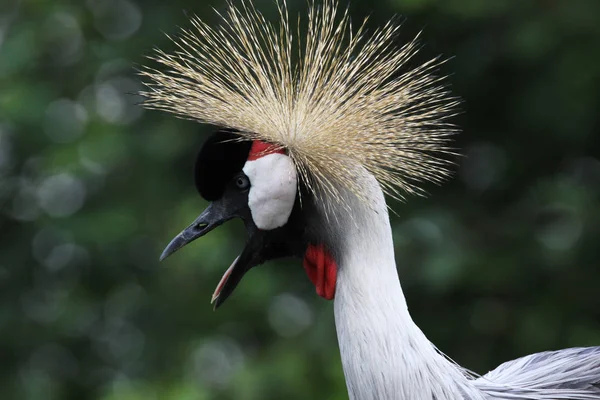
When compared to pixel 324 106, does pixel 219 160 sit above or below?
below

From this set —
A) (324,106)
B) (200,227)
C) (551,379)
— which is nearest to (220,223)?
(200,227)

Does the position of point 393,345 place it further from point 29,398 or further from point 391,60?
→ point 29,398

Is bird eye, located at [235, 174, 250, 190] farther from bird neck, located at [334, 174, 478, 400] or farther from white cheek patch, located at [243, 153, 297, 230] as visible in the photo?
bird neck, located at [334, 174, 478, 400]

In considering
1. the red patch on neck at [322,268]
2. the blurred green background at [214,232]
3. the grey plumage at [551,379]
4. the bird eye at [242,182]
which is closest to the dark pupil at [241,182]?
the bird eye at [242,182]

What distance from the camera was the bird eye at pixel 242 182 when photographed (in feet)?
5.47

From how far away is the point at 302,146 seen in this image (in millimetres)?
1641

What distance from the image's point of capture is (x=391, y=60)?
1.75m

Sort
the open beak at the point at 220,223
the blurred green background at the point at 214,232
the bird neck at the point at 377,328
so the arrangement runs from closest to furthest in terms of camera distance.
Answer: the bird neck at the point at 377,328
the open beak at the point at 220,223
the blurred green background at the point at 214,232

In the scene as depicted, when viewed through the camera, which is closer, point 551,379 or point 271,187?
point 271,187

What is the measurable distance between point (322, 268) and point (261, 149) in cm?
21

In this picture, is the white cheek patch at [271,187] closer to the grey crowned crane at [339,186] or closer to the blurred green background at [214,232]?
the grey crowned crane at [339,186]

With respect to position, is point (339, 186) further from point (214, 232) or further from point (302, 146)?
Result: point (214, 232)

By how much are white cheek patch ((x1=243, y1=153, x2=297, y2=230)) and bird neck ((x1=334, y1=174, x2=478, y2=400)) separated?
0.09 meters

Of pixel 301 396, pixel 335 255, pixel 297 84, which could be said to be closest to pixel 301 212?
pixel 335 255
